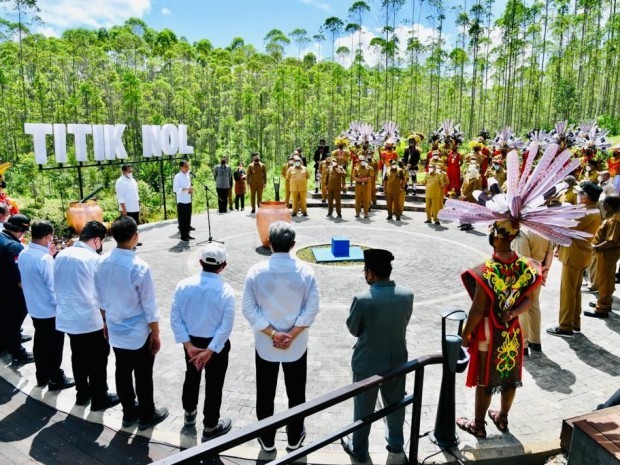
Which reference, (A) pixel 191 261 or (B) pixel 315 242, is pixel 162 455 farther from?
(B) pixel 315 242

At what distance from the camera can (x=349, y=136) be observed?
18.7m

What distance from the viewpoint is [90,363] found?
4035 mm

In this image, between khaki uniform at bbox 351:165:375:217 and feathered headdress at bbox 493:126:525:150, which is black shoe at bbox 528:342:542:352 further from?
feathered headdress at bbox 493:126:525:150

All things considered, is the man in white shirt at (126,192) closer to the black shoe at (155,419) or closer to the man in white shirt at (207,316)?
the black shoe at (155,419)

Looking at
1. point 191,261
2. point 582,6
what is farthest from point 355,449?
point 582,6

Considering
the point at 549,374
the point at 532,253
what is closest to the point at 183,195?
the point at 532,253

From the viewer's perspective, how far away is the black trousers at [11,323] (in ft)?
16.1

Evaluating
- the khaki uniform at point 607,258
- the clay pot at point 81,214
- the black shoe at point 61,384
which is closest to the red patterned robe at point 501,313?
the khaki uniform at point 607,258

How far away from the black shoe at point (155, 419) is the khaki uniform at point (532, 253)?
160 inches

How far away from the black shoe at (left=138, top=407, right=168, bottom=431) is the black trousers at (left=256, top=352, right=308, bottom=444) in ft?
3.09

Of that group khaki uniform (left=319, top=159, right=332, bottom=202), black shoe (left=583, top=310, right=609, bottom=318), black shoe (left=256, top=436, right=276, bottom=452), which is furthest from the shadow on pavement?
khaki uniform (left=319, top=159, right=332, bottom=202)

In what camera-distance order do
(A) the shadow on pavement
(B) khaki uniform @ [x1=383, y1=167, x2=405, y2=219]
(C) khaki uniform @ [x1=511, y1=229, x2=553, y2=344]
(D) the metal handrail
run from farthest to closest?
(B) khaki uniform @ [x1=383, y1=167, x2=405, y2=219] → (C) khaki uniform @ [x1=511, y1=229, x2=553, y2=344] → (A) the shadow on pavement → (D) the metal handrail

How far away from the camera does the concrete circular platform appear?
369 cm

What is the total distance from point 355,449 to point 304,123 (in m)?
48.3
